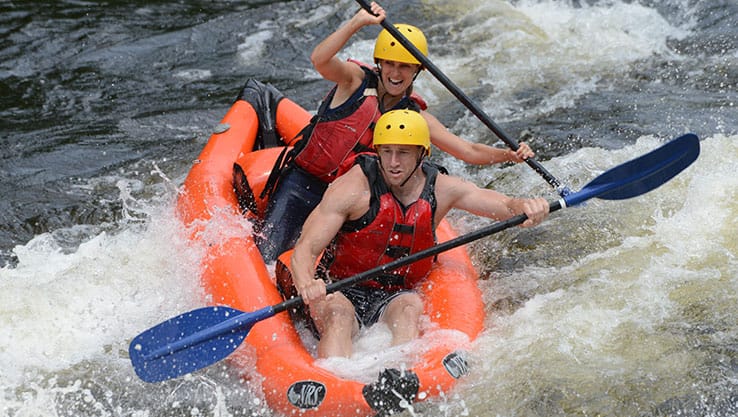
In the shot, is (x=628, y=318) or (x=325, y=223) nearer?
(x=325, y=223)

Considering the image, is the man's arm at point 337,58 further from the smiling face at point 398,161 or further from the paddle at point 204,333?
the paddle at point 204,333

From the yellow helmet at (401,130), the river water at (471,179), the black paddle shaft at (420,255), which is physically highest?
the yellow helmet at (401,130)

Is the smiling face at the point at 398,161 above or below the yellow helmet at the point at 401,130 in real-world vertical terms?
below

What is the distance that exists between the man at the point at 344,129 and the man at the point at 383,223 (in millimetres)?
521

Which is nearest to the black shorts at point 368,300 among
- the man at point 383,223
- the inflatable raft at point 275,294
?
the man at point 383,223

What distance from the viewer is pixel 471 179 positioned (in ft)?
21.2

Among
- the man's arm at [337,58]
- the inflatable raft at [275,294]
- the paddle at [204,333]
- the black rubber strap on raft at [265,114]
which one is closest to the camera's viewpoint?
the inflatable raft at [275,294]

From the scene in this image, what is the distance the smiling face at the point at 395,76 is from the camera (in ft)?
15.8

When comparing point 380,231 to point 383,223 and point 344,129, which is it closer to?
point 383,223

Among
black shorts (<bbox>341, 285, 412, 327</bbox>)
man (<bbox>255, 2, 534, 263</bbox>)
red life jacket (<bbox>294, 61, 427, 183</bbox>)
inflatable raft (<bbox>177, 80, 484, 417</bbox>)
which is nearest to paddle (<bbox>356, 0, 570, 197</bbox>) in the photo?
man (<bbox>255, 2, 534, 263</bbox>)

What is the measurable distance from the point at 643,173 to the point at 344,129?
153cm

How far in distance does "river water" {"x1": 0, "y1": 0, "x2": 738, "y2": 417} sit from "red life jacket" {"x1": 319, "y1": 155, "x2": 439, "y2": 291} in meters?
0.57

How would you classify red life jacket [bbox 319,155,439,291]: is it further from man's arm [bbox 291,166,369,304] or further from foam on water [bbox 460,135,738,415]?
foam on water [bbox 460,135,738,415]

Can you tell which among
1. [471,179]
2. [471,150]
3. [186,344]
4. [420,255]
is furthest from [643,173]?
[186,344]
